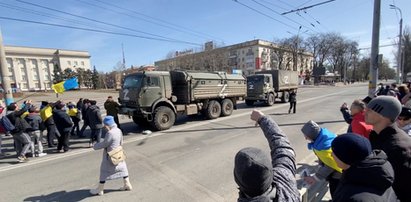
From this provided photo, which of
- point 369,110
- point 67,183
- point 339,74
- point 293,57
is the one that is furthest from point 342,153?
point 339,74

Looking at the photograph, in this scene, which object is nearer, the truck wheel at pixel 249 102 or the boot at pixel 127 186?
the boot at pixel 127 186

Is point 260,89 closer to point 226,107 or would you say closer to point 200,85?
point 226,107

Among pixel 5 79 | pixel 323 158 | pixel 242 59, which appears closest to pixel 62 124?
pixel 5 79

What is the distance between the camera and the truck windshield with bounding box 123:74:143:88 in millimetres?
9798

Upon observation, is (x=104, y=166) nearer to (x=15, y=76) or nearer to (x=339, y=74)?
(x=339, y=74)

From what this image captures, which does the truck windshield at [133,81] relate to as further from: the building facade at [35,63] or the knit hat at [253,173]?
the building facade at [35,63]

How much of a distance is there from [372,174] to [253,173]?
2.52 feet

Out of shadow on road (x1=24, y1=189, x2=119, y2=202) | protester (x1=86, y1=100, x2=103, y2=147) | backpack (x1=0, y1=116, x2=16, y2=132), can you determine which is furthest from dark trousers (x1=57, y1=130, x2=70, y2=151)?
shadow on road (x1=24, y1=189, x2=119, y2=202)

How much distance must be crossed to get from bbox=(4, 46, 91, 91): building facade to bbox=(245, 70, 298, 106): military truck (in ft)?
304

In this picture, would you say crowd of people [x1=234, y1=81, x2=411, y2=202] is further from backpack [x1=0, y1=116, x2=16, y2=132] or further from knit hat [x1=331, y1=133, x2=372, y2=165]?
backpack [x1=0, y1=116, x2=16, y2=132]

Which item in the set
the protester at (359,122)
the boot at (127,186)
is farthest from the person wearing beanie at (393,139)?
the boot at (127,186)

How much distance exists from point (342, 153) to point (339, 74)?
91.3 metres

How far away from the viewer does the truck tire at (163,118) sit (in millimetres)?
9547

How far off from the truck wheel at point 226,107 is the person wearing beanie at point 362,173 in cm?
1117
